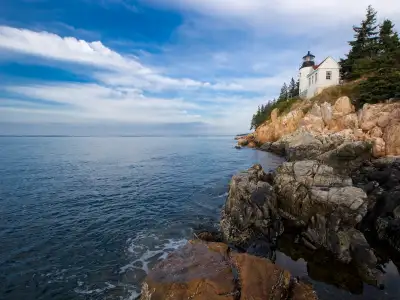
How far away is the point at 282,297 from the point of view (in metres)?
9.05

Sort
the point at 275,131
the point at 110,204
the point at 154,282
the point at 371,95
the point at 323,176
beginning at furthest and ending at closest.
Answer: the point at 275,131
the point at 371,95
the point at 110,204
the point at 323,176
the point at 154,282

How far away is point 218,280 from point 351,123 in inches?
1777

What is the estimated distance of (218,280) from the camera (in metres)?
8.62

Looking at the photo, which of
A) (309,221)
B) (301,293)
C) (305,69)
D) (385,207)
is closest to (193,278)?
(301,293)

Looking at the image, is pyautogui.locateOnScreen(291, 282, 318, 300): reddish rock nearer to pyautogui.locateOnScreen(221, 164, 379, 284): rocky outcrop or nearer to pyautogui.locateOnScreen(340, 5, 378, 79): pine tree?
pyautogui.locateOnScreen(221, 164, 379, 284): rocky outcrop

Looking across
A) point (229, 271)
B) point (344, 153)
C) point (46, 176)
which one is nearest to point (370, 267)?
point (229, 271)

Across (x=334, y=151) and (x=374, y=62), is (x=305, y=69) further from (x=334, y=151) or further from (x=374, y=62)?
(x=334, y=151)

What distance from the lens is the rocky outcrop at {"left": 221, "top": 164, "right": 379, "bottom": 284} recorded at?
15867 millimetres

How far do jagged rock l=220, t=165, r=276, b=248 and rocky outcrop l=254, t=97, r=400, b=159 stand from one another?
1024 inches

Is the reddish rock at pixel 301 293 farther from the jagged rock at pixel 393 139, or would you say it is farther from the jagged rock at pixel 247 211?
the jagged rock at pixel 393 139

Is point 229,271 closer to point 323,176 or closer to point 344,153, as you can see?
point 323,176

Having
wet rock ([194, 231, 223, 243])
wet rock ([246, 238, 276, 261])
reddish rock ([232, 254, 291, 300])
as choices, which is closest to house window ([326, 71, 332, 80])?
wet rock ([246, 238, 276, 261])

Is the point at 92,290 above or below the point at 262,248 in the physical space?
below

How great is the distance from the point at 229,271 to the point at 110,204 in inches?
774
